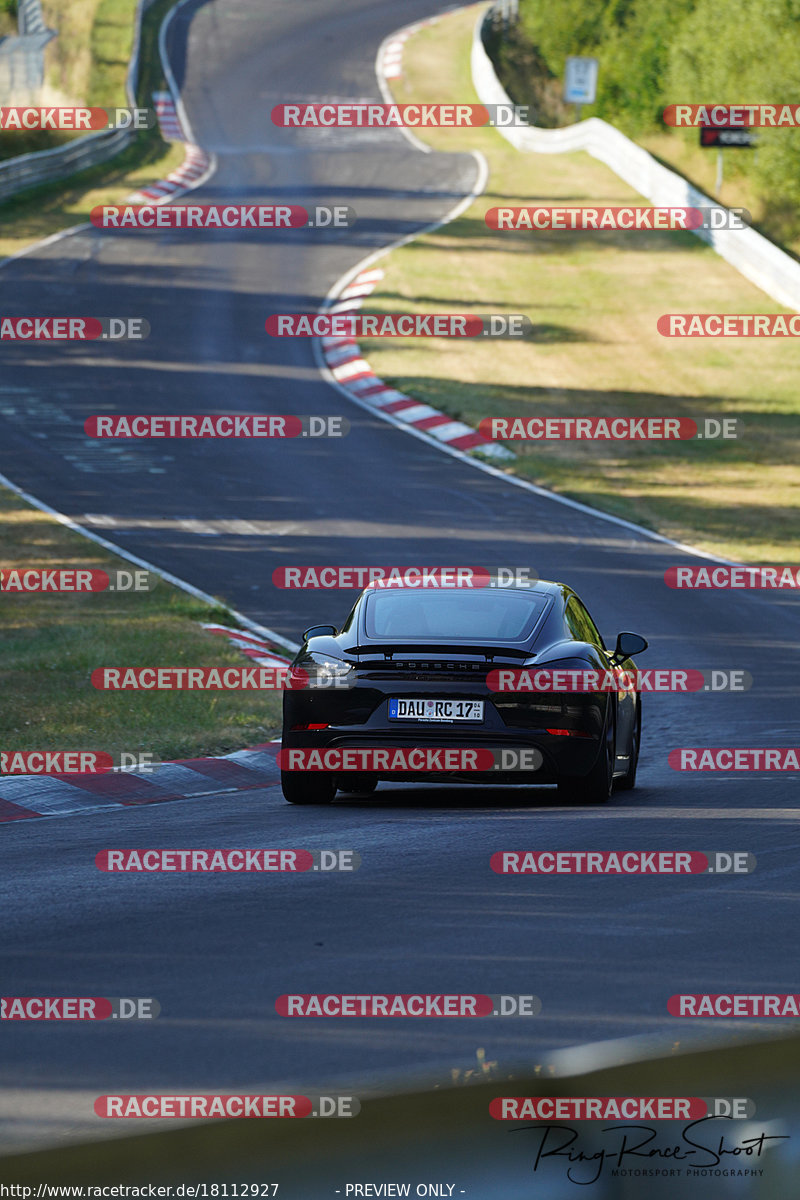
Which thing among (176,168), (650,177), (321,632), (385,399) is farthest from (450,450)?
(176,168)

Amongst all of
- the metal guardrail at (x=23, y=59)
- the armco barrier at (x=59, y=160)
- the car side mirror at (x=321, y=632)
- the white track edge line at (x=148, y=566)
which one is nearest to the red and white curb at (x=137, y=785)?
the car side mirror at (x=321, y=632)

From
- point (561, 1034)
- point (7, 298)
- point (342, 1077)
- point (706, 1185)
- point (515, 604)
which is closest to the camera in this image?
point (706, 1185)

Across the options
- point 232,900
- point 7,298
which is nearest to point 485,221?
point 7,298

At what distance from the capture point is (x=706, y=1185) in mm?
4430

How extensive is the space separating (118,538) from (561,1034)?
15051mm

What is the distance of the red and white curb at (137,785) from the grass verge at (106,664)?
316mm

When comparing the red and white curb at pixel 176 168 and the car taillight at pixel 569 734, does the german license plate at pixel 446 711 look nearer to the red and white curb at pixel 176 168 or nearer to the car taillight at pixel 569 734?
the car taillight at pixel 569 734

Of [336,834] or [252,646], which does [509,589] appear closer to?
[336,834]

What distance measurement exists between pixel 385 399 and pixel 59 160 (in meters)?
18.4

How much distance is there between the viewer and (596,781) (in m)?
9.99

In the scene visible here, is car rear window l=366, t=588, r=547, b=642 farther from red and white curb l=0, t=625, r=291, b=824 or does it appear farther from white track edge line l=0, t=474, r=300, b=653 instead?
white track edge line l=0, t=474, r=300, b=653

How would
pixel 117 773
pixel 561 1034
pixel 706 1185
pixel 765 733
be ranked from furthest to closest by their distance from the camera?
pixel 765 733, pixel 117 773, pixel 561 1034, pixel 706 1185

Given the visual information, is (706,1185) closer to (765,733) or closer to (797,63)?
(765,733)

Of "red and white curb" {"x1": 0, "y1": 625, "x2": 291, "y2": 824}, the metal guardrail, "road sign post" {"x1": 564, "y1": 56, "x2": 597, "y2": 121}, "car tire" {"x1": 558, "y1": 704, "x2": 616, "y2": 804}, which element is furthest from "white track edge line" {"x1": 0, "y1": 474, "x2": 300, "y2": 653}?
"road sign post" {"x1": 564, "y1": 56, "x2": 597, "y2": 121}
